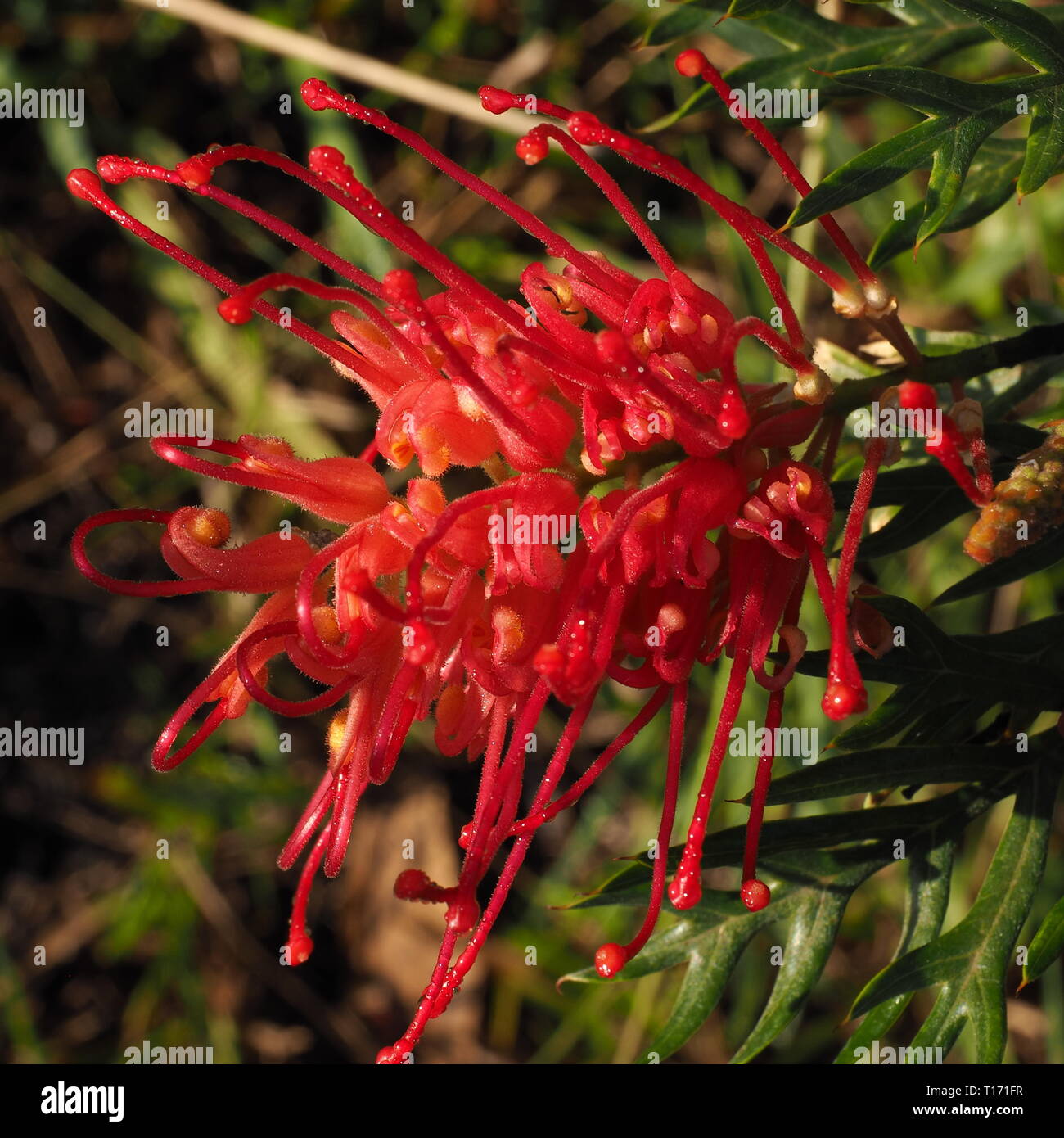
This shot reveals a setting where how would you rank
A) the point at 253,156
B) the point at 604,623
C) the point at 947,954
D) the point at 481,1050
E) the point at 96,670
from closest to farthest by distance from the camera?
the point at 604,623 < the point at 253,156 < the point at 947,954 < the point at 481,1050 < the point at 96,670

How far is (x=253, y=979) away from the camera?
3668 mm

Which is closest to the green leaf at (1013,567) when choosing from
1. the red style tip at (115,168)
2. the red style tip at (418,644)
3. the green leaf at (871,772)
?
the green leaf at (871,772)

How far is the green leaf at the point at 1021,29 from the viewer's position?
4.49 ft

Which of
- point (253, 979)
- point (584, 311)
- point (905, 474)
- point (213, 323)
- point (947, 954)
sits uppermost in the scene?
point (213, 323)

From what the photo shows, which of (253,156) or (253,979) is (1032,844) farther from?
(253,979)

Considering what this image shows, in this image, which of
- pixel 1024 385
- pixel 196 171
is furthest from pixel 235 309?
pixel 1024 385

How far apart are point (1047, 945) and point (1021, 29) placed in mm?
1224

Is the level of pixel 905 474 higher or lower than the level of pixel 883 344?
lower

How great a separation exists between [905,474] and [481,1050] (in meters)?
2.65

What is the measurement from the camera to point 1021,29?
54.7 inches

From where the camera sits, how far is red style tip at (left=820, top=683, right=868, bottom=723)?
124 centimetres

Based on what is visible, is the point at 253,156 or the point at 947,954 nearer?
the point at 253,156
